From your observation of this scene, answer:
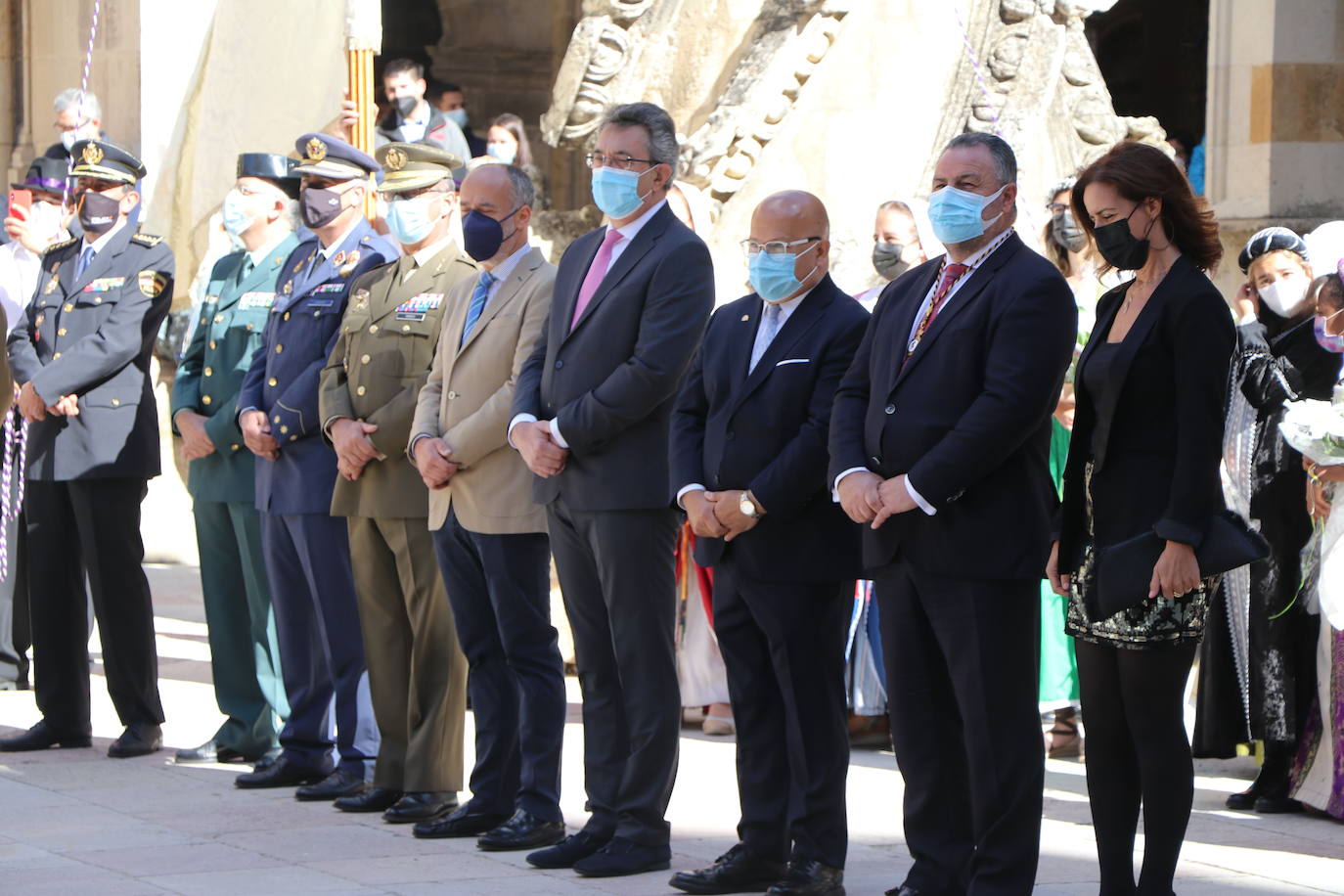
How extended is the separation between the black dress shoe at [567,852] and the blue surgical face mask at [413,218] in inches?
78.5

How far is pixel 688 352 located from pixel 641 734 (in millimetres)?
1039

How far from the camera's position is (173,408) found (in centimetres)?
763

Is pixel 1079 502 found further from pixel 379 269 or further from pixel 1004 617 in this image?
pixel 379 269

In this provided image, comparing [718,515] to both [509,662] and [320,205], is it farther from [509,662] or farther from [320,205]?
[320,205]

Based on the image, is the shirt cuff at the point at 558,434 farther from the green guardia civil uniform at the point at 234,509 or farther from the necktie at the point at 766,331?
the green guardia civil uniform at the point at 234,509

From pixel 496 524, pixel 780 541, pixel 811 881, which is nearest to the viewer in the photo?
pixel 811 881

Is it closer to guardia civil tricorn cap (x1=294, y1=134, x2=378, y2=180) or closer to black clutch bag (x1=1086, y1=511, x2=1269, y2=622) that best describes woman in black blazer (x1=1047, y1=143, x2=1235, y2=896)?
black clutch bag (x1=1086, y1=511, x2=1269, y2=622)

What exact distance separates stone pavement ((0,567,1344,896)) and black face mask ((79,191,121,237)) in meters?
1.90

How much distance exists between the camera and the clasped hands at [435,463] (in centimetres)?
621

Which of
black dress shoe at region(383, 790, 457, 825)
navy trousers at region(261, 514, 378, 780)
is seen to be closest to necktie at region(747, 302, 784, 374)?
black dress shoe at region(383, 790, 457, 825)

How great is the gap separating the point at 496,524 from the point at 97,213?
2.58 metres

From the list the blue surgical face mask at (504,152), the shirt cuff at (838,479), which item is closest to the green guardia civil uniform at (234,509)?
the shirt cuff at (838,479)

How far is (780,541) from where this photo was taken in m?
5.50

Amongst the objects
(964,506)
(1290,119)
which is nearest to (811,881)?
(964,506)
